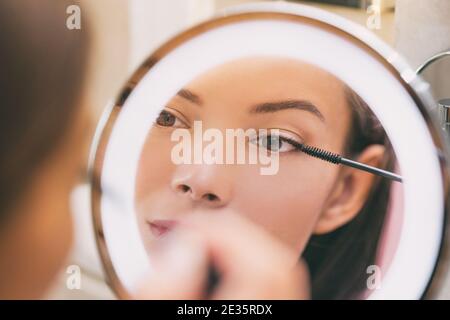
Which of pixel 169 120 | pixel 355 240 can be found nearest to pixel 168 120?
pixel 169 120

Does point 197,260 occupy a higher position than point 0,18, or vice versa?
point 0,18

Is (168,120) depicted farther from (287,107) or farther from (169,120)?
(287,107)

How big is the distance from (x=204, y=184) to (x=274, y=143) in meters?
0.13

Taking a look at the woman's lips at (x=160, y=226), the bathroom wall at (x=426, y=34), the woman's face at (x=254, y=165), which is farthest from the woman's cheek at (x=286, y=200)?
the bathroom wall at (x=426, y=34)

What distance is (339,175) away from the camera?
89 cm

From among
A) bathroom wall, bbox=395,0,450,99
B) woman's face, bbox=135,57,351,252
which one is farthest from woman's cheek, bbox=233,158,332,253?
bathroom wall, bbox=395,0,450,99

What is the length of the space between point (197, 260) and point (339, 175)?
0.26 metres

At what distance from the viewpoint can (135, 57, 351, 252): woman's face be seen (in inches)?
34.6

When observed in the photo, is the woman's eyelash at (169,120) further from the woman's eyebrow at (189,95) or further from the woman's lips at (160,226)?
the woman's lips at (160,226)

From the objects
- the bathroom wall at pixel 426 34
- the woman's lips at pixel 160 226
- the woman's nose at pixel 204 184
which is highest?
the bathroom wall at pixel 426 34

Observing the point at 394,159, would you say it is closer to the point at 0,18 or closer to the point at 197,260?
the point at 197,260

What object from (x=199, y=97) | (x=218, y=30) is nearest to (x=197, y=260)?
(x=199, y=97)

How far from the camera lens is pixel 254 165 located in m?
0.89

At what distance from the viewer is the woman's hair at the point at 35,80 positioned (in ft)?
2.89
